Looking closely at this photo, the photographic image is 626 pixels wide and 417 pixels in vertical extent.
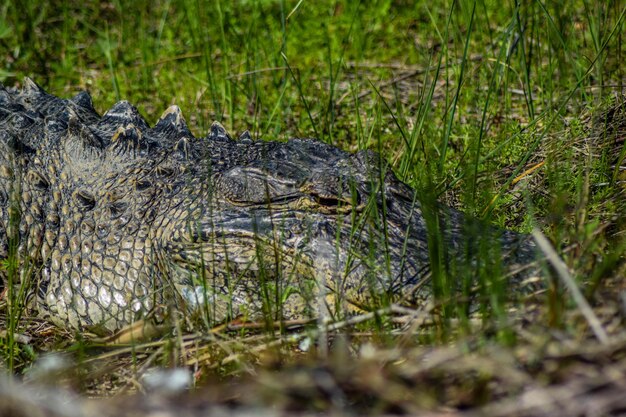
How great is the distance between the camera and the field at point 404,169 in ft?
6.49

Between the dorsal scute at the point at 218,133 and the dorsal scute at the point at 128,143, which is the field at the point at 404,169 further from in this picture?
the dorsal scute at the point at 128,143

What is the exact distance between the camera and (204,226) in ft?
11.3

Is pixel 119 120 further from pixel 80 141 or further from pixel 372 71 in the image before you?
pixel 372 71

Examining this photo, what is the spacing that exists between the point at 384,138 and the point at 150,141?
5.43ft

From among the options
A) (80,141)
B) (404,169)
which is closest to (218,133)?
(80,141)

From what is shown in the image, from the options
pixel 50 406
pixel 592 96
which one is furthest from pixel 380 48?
pixel 50 406

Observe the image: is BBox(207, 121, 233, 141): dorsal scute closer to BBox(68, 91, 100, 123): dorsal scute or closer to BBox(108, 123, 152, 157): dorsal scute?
BBox(108, 123, 152, 157): dorsal scute

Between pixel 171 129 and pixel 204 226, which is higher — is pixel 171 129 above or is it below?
above

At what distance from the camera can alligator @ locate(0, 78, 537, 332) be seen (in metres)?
3.09

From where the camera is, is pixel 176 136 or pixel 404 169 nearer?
pixel 176 136

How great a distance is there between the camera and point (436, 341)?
2.36m

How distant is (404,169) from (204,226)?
4.27ft

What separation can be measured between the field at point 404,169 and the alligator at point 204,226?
0.17 meters

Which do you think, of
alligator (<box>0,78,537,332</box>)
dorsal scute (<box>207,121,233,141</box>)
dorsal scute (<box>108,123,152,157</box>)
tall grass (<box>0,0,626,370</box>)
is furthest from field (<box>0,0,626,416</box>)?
dorsal scute (<box>108,123,152,157</box>)
